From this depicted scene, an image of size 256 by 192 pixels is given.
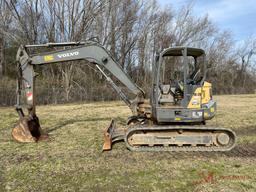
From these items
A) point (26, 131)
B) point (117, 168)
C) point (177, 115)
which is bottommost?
point (117, 168)

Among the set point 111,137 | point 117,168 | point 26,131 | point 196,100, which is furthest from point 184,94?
point 26,131

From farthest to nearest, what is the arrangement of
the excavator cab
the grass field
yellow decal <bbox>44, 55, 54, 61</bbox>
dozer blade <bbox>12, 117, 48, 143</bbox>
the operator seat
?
yellow decal <bbox>44, 55, 54, 61</bbox>, dozer blade <bbox>12, 117, 48, 143</bbox>, the operator seat, the excavator cab, the grass field

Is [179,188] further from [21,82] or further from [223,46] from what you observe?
[223,46]

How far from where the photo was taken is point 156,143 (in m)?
6.44

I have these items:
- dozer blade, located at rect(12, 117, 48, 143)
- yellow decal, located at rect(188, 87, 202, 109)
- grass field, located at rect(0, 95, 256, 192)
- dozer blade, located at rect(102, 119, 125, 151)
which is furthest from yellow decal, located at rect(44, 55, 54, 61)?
yellow decal, located at rect(188, 87, 202, 109)

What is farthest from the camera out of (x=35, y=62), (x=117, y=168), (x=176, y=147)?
(x=35, y=62)

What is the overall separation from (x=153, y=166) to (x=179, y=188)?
103 centimetres

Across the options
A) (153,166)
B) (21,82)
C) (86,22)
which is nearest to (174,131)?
(153,166)

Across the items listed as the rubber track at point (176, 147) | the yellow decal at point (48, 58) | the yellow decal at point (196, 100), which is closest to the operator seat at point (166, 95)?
the yellow decal at point (196, 100)

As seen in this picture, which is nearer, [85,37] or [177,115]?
[177,115]

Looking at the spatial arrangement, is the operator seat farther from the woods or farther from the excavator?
the woods

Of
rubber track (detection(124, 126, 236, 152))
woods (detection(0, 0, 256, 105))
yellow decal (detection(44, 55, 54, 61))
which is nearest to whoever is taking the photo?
rubber track (detection(124, 126, 236, 152))

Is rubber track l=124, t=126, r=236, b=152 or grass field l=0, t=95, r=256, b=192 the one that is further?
rubber track l=124, t=126, r=236, b=152

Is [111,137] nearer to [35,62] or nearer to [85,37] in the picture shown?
[35,62]
